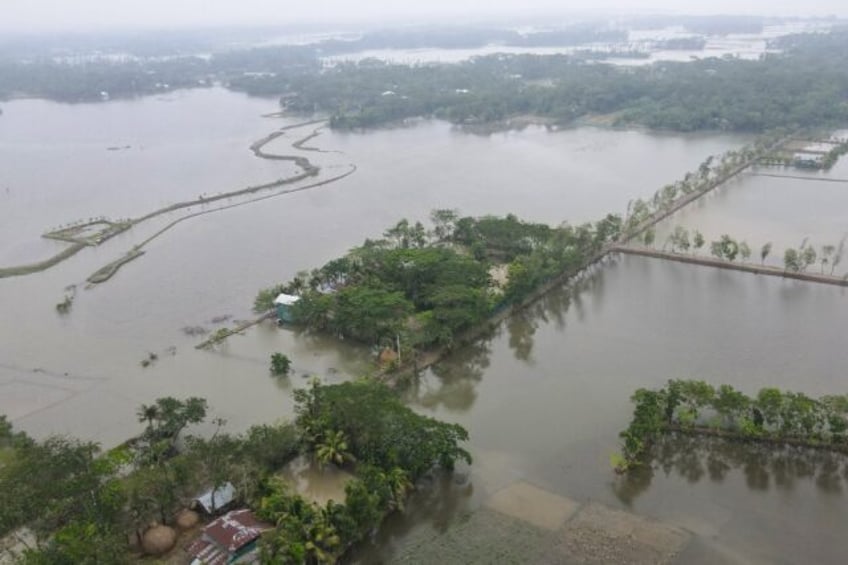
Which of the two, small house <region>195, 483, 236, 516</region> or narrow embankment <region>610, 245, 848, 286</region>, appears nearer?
small house <region>195, 483, 236, 516</region>

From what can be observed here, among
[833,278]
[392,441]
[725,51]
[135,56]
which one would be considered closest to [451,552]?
[392,441]

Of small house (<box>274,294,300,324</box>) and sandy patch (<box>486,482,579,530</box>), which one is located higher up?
small house (<box>274,294,300,324</box>)

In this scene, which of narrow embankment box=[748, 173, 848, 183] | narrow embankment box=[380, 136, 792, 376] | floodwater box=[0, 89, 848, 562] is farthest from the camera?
narrow embankment box=[748, 173, 848, 183]

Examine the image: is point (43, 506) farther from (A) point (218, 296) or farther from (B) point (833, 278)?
(B) point (833, 278)

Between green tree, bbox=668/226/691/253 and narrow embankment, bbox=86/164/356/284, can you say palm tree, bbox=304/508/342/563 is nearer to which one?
narrow embankment, bbox=86/164/356/284

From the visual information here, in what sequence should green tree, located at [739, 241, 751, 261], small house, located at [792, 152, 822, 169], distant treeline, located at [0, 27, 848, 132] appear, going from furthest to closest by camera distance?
1. distant treeline, located at [0, 27, 848, 132]
2. small house, located at [792, 152, 822, 169]
3. green tree, located at [739, 241, 751, 261]

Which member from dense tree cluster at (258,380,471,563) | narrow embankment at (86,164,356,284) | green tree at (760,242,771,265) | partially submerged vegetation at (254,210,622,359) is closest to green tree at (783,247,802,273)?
green tree at (760,242,771,265)

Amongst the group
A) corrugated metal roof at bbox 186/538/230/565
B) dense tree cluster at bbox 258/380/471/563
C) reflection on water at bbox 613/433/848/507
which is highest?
dense tree cluster at bbox 258/380/471/563
